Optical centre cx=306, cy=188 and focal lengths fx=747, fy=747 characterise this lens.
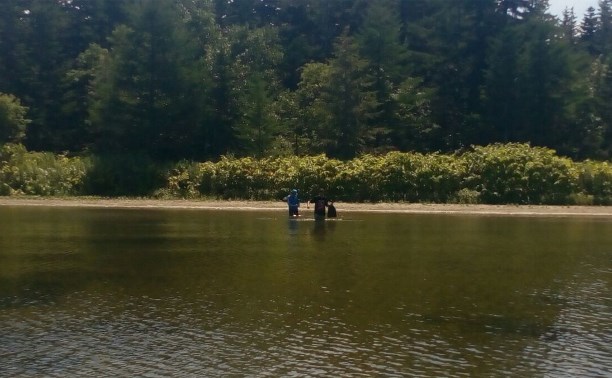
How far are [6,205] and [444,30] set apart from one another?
50518mm

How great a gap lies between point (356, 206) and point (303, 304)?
33790 millimetres

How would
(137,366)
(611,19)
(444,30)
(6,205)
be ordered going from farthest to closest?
(611,19) < (444,30) < (6,205) < (137,366)

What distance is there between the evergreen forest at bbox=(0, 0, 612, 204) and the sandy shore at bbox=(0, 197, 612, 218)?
30.3 feet

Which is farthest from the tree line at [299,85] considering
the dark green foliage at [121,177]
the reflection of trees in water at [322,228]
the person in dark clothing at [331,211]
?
the reflection of trees in water at [322,228]

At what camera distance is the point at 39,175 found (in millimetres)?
61906

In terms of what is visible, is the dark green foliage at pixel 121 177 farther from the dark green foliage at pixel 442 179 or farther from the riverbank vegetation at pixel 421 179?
the dark green foliage at pixel 442 179

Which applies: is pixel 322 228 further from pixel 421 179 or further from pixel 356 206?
pixel 421 179

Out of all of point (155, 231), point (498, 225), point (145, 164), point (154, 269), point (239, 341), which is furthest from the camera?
point (145, 164)

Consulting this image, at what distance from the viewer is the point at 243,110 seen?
70750mm

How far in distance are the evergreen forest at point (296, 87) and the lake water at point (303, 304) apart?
3299 cm

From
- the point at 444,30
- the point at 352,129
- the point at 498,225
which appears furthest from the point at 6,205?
the point at 444,30

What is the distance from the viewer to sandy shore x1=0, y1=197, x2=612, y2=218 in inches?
2028

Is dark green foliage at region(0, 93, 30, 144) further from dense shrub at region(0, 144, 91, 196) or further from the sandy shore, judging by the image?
the sandy shore

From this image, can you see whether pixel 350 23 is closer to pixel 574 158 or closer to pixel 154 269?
pixel 574 158
